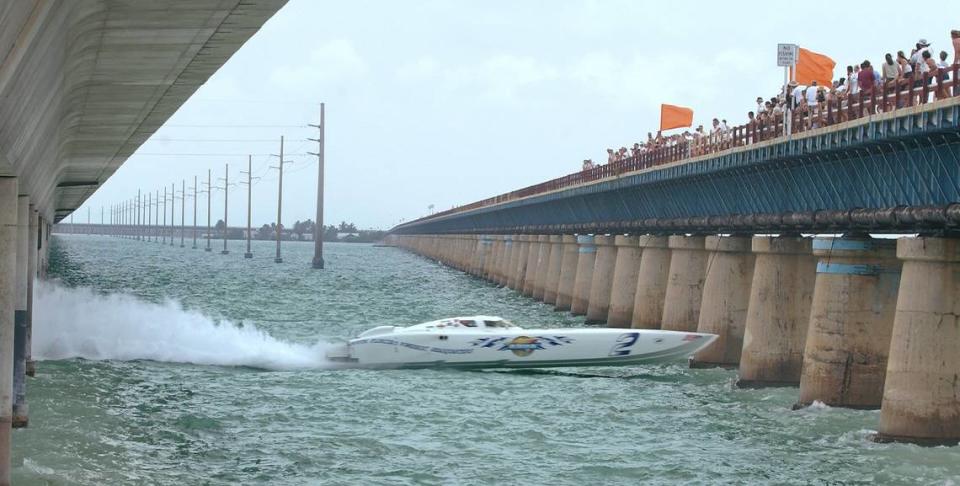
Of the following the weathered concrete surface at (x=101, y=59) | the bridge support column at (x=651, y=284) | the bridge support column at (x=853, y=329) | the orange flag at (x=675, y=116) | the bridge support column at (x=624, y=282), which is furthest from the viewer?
the orange flag at (x=675, y=116)

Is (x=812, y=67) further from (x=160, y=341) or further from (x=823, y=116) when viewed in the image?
(x=160, y=341)

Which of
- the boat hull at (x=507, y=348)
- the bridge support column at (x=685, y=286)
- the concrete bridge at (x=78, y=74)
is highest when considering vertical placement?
the concrete bridge at (x=78, y=74)

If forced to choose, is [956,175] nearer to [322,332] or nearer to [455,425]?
[455,425]

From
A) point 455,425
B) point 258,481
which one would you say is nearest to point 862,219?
point 455,425

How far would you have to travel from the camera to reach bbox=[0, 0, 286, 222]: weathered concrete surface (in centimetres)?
1709

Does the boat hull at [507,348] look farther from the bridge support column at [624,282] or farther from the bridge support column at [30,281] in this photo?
the bridge support column at [624,282]

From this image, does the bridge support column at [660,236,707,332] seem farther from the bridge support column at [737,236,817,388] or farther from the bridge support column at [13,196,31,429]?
the bridge support column at [13,196,31,429]

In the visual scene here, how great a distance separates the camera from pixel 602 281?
68.2 metres

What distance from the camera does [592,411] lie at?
34.2m

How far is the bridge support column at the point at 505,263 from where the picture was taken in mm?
110250

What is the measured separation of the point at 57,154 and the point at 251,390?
9.67 meters

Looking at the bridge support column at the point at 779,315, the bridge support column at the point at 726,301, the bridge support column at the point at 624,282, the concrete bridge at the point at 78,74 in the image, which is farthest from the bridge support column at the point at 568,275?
the concrete bridge at the point at 78,74

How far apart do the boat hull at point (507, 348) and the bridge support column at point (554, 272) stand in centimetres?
4086

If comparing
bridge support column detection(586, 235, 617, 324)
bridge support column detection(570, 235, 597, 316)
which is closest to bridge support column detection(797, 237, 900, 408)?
bridge support column detection(586, 235, 617, 324)
